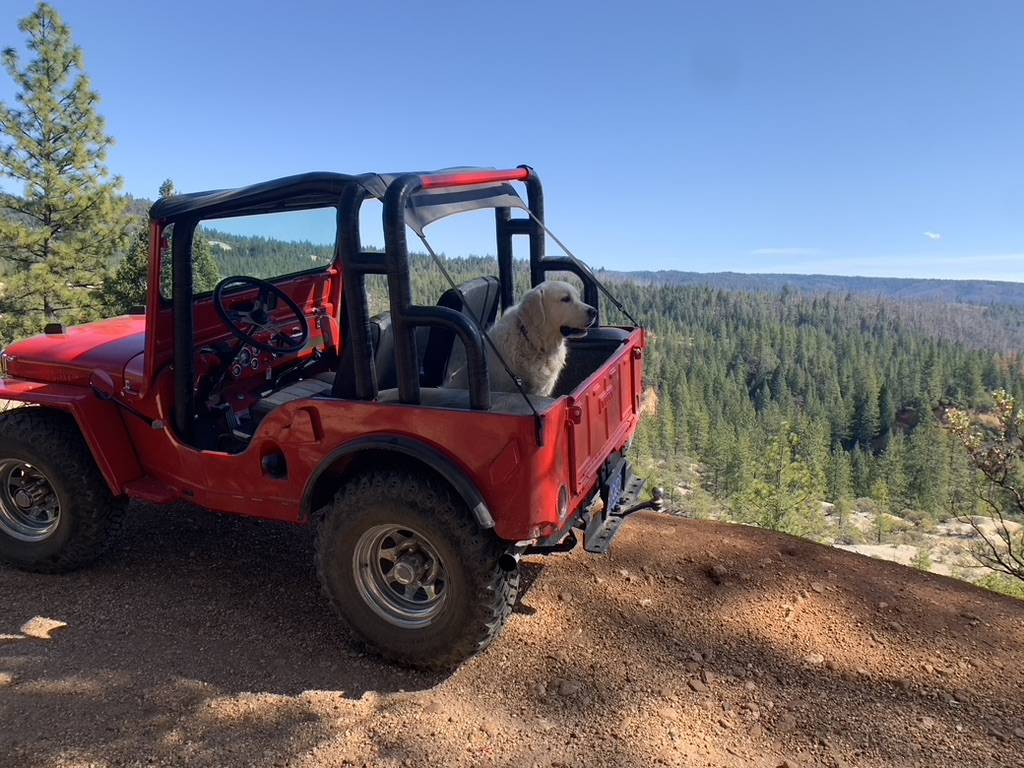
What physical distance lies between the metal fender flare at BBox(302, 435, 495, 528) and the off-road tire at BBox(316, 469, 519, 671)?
144 mm

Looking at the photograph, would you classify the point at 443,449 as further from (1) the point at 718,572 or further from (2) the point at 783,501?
(2) the point at 783,501

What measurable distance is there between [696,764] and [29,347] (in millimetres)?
5415

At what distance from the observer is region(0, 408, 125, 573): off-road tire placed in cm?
475

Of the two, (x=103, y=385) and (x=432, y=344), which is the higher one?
(x=432, y=344)

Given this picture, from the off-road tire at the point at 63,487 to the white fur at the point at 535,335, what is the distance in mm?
2661

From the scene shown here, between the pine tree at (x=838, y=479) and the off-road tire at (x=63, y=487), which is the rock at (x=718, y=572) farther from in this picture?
the pine tree at (x=838, y=479)

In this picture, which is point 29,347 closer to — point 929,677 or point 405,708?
point 405,708

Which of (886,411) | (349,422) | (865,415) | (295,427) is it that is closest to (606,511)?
(349,422)

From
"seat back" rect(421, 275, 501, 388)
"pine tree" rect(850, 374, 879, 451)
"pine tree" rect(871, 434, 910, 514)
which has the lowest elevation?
"pine tree" rect(871, 434, 910, 514)

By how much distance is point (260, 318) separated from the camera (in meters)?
5.15

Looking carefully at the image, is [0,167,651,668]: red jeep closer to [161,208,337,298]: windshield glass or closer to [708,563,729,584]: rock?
[161,208,337,298]: windshield glass

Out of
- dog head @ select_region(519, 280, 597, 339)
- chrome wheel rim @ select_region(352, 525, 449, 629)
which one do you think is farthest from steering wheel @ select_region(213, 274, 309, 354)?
dog head @ select_region(519, 280, 597, 339)

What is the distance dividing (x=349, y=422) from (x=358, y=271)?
83cm

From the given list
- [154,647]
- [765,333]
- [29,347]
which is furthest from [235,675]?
[765,333]
